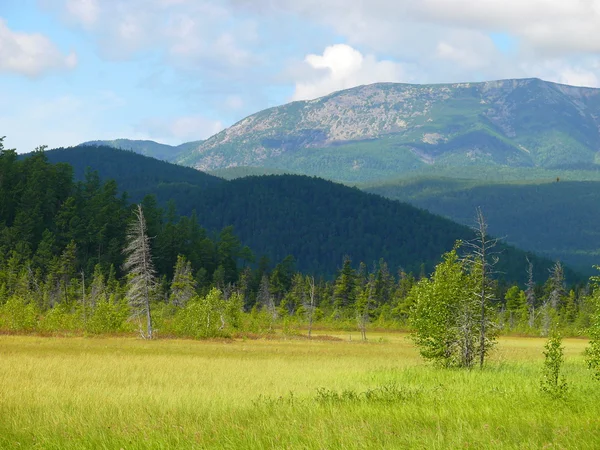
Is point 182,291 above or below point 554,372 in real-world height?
below

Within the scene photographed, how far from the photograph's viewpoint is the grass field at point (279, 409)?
15.7 m

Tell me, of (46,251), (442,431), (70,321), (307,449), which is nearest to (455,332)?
(442,431)

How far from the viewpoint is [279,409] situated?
19.8 metres

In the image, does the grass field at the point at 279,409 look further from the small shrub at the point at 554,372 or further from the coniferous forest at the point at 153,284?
the coniferous forest at the point at 153,284

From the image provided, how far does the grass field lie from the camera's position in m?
15.7

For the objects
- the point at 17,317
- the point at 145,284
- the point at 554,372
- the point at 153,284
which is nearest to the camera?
the point at 554,372

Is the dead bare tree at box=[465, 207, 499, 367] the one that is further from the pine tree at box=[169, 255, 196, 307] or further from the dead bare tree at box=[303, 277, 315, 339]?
the pine tree at box=[169, 255, 196, 307]

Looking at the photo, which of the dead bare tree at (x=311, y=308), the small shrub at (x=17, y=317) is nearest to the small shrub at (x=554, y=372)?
the small shrub at (x=17, y=317)

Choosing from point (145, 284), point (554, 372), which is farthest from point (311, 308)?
point (554, 372)

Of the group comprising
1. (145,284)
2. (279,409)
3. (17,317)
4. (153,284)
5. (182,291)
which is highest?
(145,284)

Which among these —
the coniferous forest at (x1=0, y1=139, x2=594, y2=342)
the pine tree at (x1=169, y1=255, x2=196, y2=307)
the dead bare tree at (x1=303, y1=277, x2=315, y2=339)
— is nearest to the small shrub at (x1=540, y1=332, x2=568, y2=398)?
the coniferous forest at (x1=0, y1=139, x2=594, y2=342)

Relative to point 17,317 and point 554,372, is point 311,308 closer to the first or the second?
point 17,317

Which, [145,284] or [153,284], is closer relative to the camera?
[145,284]

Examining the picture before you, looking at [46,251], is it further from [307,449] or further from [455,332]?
[307,449]
